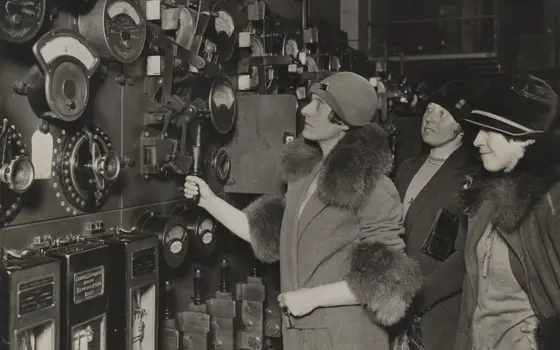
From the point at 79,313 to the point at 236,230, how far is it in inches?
27.5

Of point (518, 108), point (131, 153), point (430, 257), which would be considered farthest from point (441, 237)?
point (131, 153)

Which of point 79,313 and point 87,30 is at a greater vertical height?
point 87,30

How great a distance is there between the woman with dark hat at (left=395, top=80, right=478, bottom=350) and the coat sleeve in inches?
22.0

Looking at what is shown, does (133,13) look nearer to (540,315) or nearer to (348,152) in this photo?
(348,152)

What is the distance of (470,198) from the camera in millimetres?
2111

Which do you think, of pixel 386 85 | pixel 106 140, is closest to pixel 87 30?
pixel 106 140

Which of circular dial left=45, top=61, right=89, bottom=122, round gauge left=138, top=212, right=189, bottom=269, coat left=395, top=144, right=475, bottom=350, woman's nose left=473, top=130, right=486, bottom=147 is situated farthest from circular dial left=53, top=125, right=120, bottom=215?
coat left=395, top=144, right=475, bottom=350

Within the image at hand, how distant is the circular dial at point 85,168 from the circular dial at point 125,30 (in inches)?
9.9

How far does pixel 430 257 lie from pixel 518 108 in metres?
0.89

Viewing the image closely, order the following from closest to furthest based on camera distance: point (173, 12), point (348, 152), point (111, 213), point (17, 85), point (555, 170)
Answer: point (17, 85) < point (555, 170) < point (348, 152) < point (111, 213) < point (173, 12)

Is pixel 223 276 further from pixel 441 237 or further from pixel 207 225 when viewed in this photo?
pixel 441 237

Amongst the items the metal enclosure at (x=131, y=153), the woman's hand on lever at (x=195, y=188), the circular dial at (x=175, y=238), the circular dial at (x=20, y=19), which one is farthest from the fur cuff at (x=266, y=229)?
the circular dial at (x=20, y=19)

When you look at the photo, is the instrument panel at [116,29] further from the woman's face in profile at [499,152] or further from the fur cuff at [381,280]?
the woman's face in profile at [499,152]

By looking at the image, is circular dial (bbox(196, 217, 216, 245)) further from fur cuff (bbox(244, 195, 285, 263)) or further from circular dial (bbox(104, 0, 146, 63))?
circular dial (bbox(104, 0, 146, 63))
